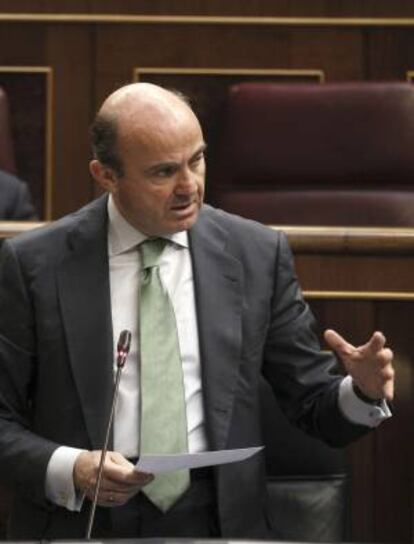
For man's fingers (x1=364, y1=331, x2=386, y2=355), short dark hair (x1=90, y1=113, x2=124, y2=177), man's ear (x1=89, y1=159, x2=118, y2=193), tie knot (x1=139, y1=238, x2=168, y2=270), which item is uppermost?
short dark hair (x1=90, y1=113, x2=124, y2=177)

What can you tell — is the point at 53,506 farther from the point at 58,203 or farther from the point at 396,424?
the point at 58,203

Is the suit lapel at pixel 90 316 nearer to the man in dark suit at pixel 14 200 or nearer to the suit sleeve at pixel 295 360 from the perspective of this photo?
the suit sleeve at pixel 295 360

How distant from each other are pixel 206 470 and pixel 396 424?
0.75ft

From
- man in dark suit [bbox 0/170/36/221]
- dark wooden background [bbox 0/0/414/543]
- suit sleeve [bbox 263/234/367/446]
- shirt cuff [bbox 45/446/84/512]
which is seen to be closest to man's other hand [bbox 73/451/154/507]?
shirt cuff [bbox 45/446/84/512]

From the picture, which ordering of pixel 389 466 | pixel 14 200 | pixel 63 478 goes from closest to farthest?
pixel 63 478 → pixel 389 466 → pixel 14 200

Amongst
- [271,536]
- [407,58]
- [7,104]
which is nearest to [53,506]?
[271,536]

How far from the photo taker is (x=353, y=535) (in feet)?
4.15

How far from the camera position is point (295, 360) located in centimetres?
115

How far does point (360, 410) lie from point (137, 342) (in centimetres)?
18

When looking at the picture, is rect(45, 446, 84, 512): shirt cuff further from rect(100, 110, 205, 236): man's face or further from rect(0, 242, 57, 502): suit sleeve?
rect(100, 110, 205, 236): man's face

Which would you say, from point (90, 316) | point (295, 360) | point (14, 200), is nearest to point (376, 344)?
point (295, 360)

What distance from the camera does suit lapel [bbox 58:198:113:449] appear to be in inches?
43.5

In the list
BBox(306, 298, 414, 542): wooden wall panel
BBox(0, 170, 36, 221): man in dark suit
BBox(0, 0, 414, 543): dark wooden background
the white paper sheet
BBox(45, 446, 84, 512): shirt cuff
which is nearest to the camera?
the white paper sheet

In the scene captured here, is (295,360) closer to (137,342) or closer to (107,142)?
(137,342)
